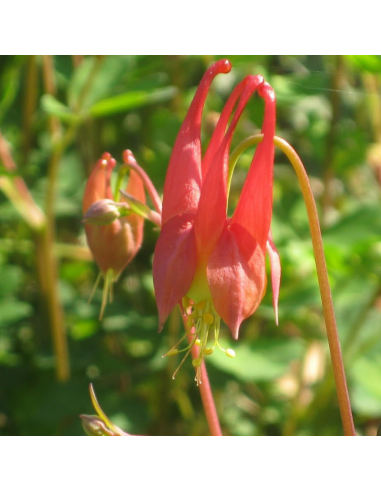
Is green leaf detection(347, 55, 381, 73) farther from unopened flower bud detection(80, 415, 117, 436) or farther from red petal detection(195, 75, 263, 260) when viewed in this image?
unopened flower bud detection(80, 415, 117, 436)

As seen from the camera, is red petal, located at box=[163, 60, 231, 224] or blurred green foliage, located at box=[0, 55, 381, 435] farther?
blurred green foliage, located at box=[0, 55, 381, 435]

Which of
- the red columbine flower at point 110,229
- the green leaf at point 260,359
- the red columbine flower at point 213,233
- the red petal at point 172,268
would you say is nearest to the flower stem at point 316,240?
the red columbine flower at point 213,233

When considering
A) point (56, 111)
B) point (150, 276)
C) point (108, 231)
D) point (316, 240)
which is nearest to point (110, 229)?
point (108, 231)

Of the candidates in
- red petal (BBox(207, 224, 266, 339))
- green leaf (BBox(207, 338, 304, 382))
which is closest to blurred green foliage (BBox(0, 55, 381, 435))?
green leaf (BBox(207, 338, 304, 382))

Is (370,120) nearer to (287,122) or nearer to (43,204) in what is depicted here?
(287,122)

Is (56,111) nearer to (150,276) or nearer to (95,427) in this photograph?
(150,276)

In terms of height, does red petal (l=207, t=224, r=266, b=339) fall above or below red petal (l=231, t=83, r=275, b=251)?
below

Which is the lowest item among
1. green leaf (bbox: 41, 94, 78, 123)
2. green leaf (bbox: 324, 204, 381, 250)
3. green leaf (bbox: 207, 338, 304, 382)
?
green leaf (bbox: 207, 338, 304, 382)

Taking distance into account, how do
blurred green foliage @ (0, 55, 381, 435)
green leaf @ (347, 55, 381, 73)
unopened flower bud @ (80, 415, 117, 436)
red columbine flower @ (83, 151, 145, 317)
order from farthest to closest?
blurred green foliage @ (0, 55, 381, 435)
green leaf @ (347, 55, 381, 73)
red columbine flower @ (83, 151, 145, 317)
unopened flower bud @ (80, 415, 117, 436)
